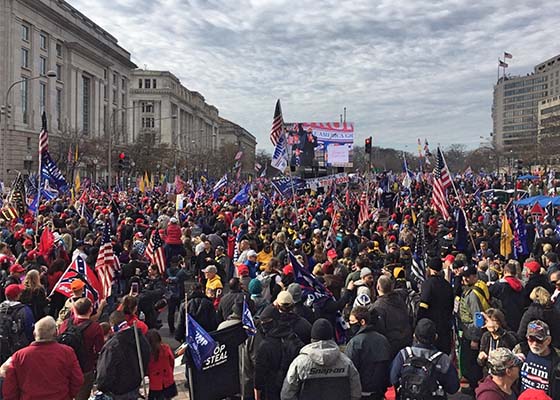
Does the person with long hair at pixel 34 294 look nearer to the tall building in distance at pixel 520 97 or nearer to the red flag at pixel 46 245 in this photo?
the red flag at pixel 46 245

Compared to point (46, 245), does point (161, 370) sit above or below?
below

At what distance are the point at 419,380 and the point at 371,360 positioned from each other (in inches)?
28.7

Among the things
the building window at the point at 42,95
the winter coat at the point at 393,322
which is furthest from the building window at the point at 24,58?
the winter coat at the point at 393,322

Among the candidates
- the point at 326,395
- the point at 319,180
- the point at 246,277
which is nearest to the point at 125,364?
the point at 326,395

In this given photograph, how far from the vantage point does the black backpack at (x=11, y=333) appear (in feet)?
21.4

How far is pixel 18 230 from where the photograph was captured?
14117 millimetres

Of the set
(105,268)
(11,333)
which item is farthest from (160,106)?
(11,333)

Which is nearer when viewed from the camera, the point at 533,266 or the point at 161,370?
the point at 161,370

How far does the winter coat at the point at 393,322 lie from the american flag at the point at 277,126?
10525 mm

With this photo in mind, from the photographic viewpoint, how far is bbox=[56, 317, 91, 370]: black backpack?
604cm

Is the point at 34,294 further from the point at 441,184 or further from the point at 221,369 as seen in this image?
the point at 441,184

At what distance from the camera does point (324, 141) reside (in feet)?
147

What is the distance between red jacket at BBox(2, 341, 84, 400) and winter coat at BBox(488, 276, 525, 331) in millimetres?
5777

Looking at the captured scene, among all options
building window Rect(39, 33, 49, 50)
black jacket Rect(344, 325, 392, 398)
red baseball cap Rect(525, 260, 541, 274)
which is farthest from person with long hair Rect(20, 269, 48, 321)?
building window Rect(39, 33, 49, 50)
